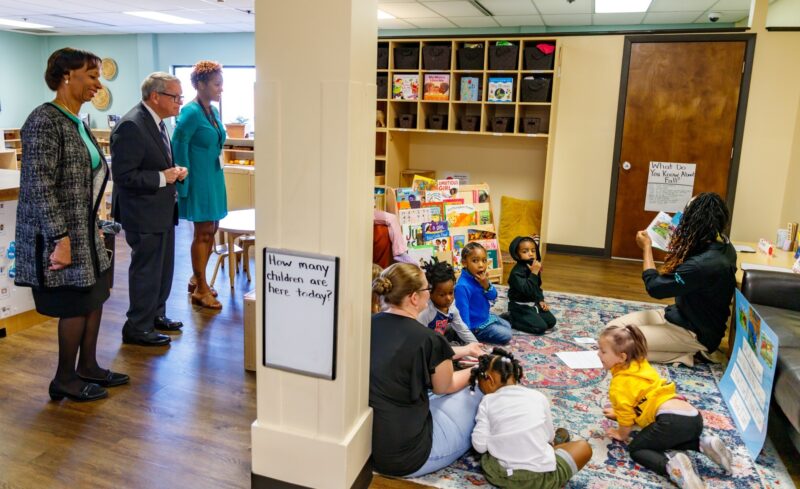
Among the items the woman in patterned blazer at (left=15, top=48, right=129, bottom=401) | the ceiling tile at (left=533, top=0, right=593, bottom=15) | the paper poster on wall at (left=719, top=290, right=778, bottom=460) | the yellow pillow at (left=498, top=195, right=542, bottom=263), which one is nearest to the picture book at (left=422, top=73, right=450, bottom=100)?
the yellow pillow at (left=498, top=195, right=542, bottom=263)

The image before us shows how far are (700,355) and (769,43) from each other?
3.40 meters

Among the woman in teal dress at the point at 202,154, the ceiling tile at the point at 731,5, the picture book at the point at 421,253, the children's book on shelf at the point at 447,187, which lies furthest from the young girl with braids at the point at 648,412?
the ceiling tile at the point at 731,5

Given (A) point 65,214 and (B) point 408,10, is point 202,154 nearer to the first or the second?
(A) point 65,214

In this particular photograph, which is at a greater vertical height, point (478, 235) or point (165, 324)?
point (478, 235)

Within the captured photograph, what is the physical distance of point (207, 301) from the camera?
419 centimetres

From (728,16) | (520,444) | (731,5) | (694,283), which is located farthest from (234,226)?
(728,16)

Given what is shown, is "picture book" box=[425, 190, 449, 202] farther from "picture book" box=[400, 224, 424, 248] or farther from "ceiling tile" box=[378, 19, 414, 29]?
"ceiling tile" box=[378, 19, 414, 29]

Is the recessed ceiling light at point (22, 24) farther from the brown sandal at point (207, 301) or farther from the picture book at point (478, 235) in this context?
the picture book at point (478, 235)

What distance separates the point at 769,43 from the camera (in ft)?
17.3

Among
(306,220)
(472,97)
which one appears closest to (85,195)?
(306,220)

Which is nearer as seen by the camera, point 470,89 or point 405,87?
point 470,89

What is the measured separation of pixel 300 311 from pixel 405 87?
4292 millimetres

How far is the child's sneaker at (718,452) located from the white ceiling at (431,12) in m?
5.53

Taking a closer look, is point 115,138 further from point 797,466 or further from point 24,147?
point 797,466
